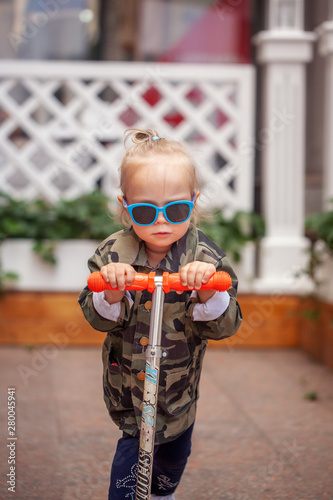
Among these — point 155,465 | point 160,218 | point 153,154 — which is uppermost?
point 153,154

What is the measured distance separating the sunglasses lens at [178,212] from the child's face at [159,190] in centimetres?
3

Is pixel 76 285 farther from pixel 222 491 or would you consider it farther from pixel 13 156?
pixel 222 491

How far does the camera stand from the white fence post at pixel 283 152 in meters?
4.51

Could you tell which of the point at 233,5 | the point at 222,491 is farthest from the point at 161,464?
the point at 233,5

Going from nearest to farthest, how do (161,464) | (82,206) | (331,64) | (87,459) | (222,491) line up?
(161,464) < (222,491) < (87,459) < (331,64) < (82,206)

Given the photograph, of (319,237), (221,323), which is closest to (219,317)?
(221,323)

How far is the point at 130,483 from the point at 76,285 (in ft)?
8.98

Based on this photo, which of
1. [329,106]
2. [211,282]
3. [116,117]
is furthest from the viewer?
[116,117]

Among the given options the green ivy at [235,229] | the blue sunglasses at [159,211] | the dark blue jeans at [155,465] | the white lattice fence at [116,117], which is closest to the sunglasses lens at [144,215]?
the blue sunglasses at [159,211]

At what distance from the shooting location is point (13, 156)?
469 cm

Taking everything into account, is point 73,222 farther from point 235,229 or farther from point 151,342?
point 151,342

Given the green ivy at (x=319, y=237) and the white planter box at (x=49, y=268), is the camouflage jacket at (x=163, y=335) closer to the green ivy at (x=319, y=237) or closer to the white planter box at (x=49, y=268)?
the green ivy at (x=319, y=237)

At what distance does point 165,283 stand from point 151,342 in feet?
0.49

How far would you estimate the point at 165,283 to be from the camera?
1.63 metres
